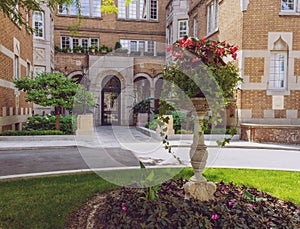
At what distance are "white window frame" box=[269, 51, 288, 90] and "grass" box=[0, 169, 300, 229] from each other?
7.07 meters

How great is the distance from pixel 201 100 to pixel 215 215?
57.6 inches

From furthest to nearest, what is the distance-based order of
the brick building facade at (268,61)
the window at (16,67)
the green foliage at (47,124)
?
the window at (16,67), the green foliage at (47,124), the brick building facade at (268,61)

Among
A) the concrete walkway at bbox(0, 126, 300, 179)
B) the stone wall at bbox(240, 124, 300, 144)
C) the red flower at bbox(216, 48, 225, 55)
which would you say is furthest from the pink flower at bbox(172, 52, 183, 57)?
the stone wall at bbox(240, 124, 300, 144)

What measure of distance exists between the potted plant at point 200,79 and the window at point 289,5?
A: 10.4 meters

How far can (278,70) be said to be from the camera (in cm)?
1198

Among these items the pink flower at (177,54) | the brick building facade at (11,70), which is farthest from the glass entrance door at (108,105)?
the pink flower at (177,54)

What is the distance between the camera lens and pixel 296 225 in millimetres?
3115

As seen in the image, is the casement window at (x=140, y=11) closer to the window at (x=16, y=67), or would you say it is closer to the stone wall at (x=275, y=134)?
the window at (x=16, y=67)

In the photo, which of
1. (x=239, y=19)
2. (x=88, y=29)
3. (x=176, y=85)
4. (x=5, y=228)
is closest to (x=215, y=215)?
(x=176, y=85)

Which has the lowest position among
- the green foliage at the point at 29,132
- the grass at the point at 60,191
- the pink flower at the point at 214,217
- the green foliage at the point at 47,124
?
the grass at the point at 60,191

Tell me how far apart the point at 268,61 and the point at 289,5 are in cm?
275

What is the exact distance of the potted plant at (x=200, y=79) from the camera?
3.35 m

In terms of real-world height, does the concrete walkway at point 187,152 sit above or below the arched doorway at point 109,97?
below

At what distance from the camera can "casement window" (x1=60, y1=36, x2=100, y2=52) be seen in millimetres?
21500
